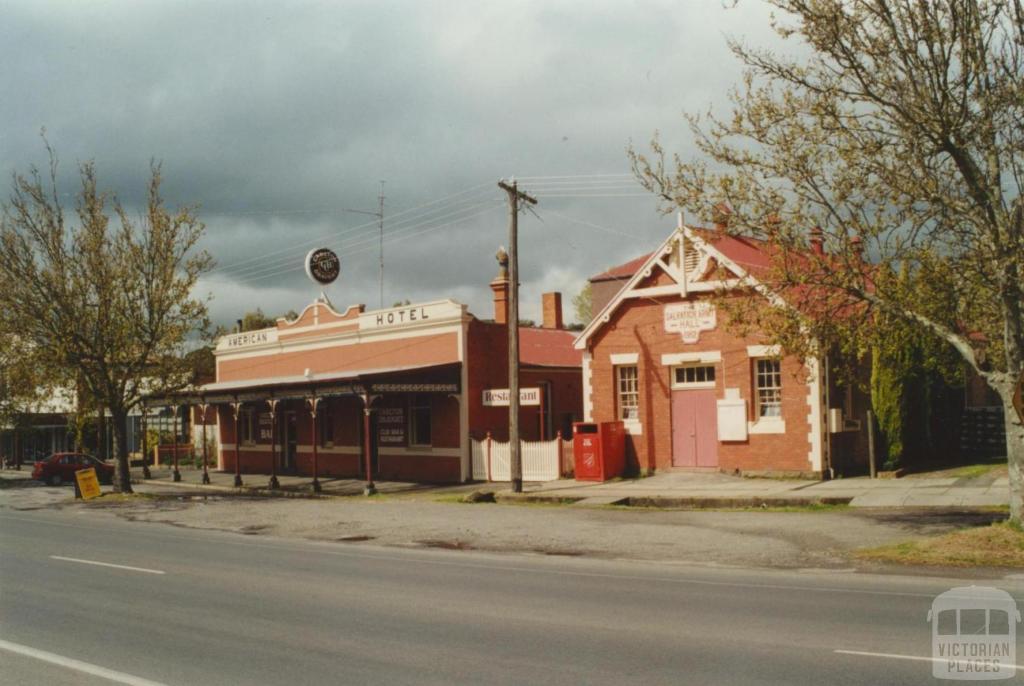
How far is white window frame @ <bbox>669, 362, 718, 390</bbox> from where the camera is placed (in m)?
23.9

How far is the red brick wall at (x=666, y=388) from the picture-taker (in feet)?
73.4

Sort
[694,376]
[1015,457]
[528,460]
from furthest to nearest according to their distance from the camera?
1. [528,460]
2. [694,376]
3. [1015,457]

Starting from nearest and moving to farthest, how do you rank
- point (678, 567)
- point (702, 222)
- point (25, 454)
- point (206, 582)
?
1. point (206, 582)
2. point (678, 567)
3. point (702, 222)
4. point (25, 454)

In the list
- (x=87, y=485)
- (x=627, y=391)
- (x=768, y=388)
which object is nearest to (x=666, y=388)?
(x=627, y=391)

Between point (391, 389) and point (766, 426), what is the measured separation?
10.6m

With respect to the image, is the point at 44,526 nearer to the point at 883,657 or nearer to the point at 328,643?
the point at 328,643

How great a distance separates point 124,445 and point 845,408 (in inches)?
858

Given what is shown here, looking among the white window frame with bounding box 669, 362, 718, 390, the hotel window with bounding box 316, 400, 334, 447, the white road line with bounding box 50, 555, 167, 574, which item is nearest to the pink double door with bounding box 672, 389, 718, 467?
the white window frame with bounding box 669, 362, 718, 390

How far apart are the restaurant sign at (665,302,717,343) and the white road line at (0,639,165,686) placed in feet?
60.6

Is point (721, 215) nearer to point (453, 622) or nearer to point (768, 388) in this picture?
point (453, 622)

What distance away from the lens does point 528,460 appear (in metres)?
26.8

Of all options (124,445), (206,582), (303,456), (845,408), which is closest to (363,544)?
(206,582)

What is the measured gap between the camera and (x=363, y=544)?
55.6 ft

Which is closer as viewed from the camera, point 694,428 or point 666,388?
point 694,428
